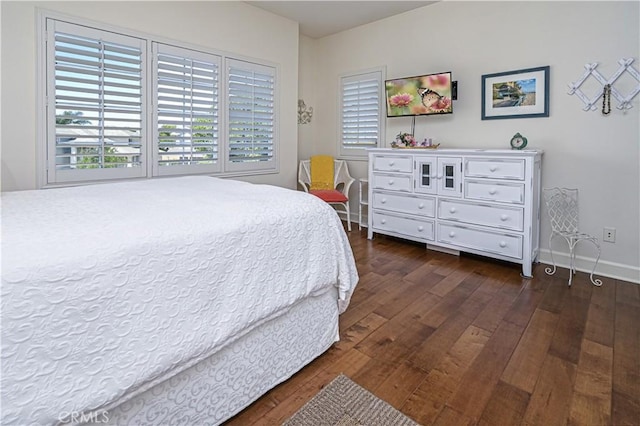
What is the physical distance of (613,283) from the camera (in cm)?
296

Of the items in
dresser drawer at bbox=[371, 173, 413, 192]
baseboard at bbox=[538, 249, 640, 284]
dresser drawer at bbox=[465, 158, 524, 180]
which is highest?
dresser drawer at bbox=[465, 158, 524, 180]

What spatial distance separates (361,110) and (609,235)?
3.07 metres

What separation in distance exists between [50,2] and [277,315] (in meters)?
3.02

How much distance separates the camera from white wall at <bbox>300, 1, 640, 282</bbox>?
2975 millimetres

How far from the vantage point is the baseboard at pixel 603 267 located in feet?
9.83

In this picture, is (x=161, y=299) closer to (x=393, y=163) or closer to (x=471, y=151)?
(x=471, y=151)

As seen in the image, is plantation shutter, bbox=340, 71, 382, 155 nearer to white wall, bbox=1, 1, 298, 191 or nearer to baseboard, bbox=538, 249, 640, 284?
white wall, bbox=1, 1, 298, 191

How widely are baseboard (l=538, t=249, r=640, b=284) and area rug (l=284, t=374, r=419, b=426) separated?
2.69m

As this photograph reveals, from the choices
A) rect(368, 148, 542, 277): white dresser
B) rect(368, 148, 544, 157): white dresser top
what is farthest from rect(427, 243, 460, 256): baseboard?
rect(368, 148, 544, 157): white dresser top

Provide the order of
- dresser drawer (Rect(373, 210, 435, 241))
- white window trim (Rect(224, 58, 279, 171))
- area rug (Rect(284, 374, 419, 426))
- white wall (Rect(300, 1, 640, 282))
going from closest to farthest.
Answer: area rug (Rect(284, 374, 419, 426)) → white wall (Rect(300, 1, 640, 282)) → dresser drawer (Rect(373, 210, 435, 241)) → white window trim (Rect(224, 58, 279, 171))

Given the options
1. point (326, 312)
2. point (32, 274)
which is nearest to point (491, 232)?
point (326, 312)

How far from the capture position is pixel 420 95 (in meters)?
3.92

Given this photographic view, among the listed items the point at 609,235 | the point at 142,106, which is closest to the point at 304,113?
the point at 142,106

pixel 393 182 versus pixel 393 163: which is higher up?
pixel 393 163
